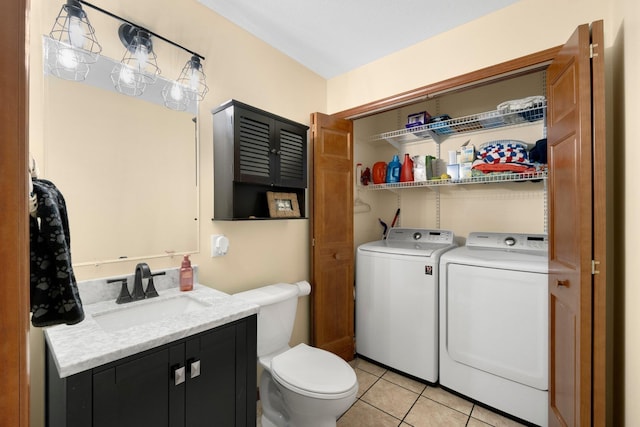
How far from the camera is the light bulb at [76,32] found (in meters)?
1.22

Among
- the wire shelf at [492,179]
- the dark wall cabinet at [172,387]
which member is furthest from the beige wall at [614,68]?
the dark wall cabinet at [172,387]

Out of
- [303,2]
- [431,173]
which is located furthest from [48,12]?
[431,173]

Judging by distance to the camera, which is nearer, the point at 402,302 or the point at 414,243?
the point at 402,302

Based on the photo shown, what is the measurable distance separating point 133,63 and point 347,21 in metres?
1.25

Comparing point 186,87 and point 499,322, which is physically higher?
point 186,87

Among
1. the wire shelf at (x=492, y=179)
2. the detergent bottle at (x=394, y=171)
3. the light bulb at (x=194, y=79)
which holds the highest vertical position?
the light bulb at (x=194, y=79)

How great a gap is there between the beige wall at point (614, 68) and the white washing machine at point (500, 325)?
35 centimetres

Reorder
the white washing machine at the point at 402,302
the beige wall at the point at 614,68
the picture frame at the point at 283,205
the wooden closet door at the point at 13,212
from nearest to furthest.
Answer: the wooden closet door at the point at 13,212 → the beige wall at the point at 614,68 → the picture frame at the point at 283,205 → the white washing machine at the point at 402,302

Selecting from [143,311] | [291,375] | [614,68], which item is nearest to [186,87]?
[143,311]

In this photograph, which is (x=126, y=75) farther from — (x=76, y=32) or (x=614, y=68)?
(x=614, y=68)

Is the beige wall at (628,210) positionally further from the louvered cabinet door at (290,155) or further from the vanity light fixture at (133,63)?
the vanity light fixture at (133,63)

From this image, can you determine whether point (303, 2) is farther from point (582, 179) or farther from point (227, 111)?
point (582, 179)

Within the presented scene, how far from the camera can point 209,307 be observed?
1.31m

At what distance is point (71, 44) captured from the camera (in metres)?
1.24
